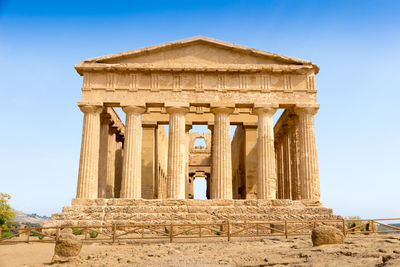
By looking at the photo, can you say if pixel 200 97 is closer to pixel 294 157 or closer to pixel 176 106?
pixel 176 106

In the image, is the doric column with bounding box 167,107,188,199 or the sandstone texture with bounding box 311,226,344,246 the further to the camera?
the doric column with bounding box 167,107,188,199

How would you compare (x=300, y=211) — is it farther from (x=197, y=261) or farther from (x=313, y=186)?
(x=197, y=261)

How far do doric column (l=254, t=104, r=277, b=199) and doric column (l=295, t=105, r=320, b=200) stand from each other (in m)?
1.66

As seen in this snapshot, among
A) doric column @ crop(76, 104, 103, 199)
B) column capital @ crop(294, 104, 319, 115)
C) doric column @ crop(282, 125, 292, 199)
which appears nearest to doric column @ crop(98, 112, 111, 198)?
doric column @ crop(76, 104, 103, 199)

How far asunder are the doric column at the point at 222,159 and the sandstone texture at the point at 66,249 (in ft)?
39.2

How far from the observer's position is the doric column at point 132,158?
74.8 feet

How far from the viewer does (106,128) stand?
1059 inches

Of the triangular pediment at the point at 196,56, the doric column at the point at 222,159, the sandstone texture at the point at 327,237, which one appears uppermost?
the triangular pediment at the point at 196,56

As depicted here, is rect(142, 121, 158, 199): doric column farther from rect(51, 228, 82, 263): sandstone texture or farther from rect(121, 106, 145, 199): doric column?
rect(51, 228, 82, 263): sandstone texture

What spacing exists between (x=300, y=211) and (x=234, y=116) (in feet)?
37.8

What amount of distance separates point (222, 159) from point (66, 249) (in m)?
13.1

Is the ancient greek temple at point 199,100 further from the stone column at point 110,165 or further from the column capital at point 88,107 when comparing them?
the stone column at point 110,165

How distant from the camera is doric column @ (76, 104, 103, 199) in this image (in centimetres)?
2260

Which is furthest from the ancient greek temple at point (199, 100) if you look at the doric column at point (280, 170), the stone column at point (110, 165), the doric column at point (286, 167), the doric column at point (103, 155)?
the doric column at point (280, 170)
